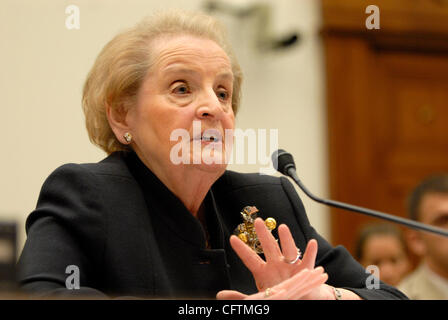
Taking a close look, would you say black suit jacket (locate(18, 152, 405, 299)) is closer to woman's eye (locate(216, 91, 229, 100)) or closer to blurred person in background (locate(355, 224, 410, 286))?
woman's eye (locate(216, 91, 229, 100))

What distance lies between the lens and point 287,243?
4.47 feet

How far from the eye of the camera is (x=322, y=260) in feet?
5.71

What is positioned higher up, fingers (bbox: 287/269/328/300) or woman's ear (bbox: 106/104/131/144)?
woman's ear (bbox: 106/104/131/144)

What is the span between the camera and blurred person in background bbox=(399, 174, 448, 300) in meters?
3.11

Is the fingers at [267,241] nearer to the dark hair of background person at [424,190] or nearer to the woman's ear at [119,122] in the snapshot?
the woman's ear at [119,122]

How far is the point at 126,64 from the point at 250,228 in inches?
21.5

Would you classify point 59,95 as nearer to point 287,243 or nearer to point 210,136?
point 210,136

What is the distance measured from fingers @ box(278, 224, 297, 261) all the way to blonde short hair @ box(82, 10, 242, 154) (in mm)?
584

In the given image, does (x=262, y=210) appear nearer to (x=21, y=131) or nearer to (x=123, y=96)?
(x=123, y=96)

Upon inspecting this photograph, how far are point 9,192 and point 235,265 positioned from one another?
163 cm

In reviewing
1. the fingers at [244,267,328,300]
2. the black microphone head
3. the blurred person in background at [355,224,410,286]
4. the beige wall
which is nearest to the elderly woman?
the fingers at [244,267,328,300]

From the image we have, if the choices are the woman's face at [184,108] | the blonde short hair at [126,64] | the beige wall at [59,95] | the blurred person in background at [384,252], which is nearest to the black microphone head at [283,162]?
the woman's face at [184,108]

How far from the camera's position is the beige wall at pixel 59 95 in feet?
9.68

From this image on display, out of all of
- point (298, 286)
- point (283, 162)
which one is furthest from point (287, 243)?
point (283, 162)
